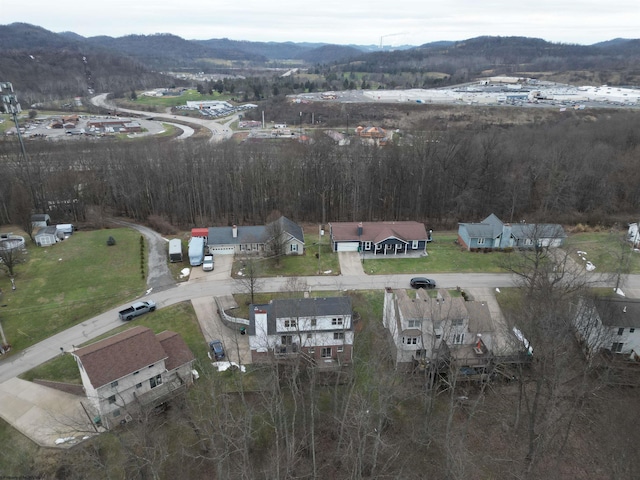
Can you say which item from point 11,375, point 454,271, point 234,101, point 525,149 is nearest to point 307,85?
point 234,101

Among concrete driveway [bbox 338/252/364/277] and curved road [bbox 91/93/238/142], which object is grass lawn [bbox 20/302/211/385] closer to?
concrete driveway [bbox 338/252/364/277]

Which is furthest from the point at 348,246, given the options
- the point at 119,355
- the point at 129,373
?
the point at 129,373

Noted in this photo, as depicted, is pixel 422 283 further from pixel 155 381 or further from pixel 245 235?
pixel 155 381

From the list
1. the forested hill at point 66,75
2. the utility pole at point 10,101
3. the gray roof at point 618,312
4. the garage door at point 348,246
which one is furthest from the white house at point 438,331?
the forested hill at point 66,75

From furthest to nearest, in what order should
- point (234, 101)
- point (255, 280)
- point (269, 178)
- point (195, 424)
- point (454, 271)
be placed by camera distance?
point (234, 101)
point (269, 178)
point (454, 271)
point (255, 280)
point (195, 424)

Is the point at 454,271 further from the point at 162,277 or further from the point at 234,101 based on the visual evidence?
the point at 234,101

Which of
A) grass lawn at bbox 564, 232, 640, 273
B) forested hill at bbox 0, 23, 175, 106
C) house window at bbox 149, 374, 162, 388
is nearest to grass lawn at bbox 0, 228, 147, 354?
house window at bbox 149, 374, 162, 388
